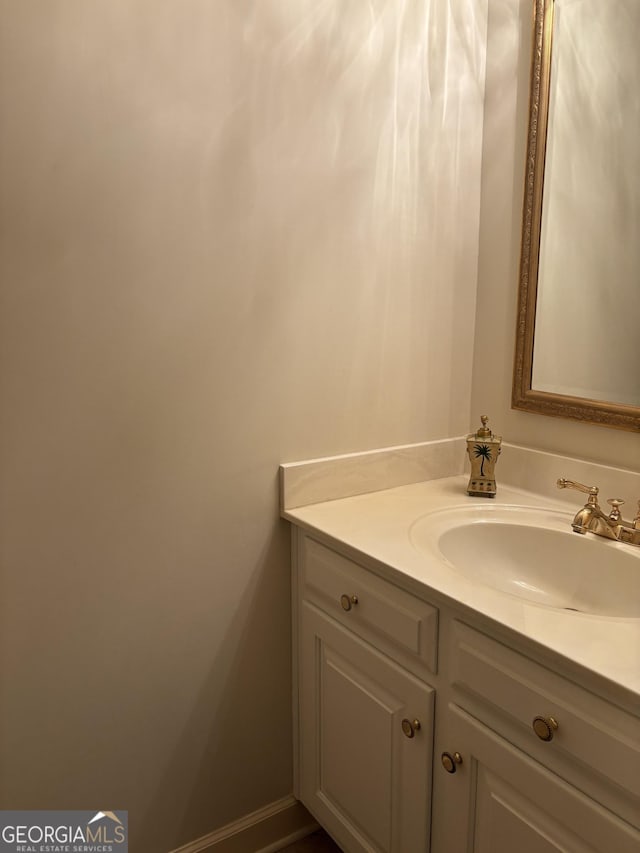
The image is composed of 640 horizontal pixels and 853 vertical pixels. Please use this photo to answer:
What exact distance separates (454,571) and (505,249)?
2.77 feet

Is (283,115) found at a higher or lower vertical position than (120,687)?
higher

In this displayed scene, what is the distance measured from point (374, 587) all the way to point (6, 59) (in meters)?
1.09

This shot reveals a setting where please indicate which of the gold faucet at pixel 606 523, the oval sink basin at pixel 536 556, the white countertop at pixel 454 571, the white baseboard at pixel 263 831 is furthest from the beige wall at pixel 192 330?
the gold faucet at pixel 606 523

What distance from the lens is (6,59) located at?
1.08m

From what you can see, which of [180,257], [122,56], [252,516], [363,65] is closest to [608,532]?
[252,516]

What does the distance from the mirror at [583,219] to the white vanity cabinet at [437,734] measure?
0.64 metres

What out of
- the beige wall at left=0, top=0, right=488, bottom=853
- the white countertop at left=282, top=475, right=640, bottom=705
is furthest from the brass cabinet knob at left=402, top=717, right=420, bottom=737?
the beige wall at left=0, top=0, right=488, bottom=853

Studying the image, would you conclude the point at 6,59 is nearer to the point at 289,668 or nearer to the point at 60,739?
the point at 60,739

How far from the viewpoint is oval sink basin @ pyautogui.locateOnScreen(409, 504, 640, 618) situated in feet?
4.09

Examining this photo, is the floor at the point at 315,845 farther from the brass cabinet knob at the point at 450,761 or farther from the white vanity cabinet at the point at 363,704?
the brass cabinet knob at the point at 450,761

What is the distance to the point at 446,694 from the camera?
1.12m

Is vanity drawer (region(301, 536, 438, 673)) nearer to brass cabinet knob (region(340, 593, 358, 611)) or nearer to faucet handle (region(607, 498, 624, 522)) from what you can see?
brass cabinet knob (region(340, 593, 358, 611))

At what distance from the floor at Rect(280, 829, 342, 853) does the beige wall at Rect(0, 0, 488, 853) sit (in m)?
0.15

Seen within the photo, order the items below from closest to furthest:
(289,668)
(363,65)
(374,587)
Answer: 1. (374,587)
2. (363,65)
3. (289,668)
